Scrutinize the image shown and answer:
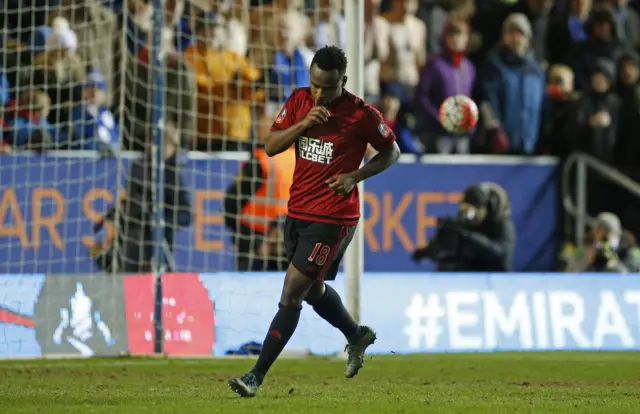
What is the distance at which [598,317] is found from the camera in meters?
13.8

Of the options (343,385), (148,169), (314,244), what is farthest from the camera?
(148,169)

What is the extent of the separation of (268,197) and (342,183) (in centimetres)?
561

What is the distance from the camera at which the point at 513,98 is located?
16.4 metres

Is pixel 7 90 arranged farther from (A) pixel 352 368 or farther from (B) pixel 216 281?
(A) pixel 352 368

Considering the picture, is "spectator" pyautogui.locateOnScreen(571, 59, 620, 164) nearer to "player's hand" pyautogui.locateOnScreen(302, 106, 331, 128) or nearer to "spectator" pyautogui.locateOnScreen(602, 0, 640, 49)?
"spectator" pyautogui.locateOnScreen(602, 0, 640, 49)

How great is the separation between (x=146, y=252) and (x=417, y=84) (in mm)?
4858

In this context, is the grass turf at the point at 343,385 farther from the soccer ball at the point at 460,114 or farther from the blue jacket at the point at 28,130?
the blue jacket at the point at 28,130

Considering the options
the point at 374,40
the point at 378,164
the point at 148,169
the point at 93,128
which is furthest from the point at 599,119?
the point at 378,164

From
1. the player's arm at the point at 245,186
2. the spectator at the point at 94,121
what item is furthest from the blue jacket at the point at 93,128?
the player's arm at the point at 245,186

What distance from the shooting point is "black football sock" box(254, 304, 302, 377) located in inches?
328

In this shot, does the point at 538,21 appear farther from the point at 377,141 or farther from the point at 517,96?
the point at 377,141

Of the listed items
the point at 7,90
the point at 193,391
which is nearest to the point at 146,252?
the point at 7,90

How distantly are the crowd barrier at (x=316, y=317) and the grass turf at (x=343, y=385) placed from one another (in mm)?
394

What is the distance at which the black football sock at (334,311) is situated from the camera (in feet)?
29.8
